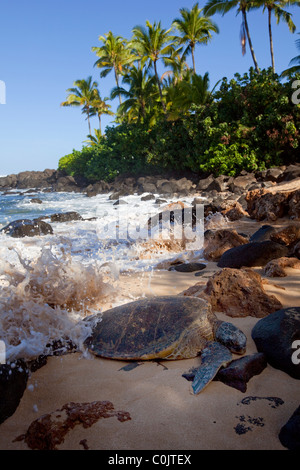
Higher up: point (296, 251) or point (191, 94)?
point (191, 94)

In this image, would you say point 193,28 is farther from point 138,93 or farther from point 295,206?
point 295,206

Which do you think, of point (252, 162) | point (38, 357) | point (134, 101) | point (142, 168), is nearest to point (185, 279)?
point (38, 357)

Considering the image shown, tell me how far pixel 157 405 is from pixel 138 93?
2578cm

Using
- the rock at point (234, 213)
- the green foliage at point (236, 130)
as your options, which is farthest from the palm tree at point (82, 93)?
the rock at point (234, 213)

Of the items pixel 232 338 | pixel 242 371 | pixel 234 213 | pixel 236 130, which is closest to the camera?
pixel 242 371

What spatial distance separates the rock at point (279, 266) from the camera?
11.9 feet

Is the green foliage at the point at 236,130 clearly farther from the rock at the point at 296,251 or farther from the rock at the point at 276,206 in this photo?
the rock at the point at 296,251

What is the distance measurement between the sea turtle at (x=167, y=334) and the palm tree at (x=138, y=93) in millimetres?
24242

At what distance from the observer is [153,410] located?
177cm

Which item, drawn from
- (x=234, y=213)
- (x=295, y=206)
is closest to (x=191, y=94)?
(x=234, y=213)

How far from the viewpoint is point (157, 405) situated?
181 centimetres

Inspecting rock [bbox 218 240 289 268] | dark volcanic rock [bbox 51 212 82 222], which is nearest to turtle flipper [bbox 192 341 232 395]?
rock [bbox 218 240 289 268]

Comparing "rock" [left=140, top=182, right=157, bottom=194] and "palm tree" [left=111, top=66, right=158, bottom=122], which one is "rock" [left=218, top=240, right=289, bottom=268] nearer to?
"rock" [left=140, top=182, right=157, bottom=194]

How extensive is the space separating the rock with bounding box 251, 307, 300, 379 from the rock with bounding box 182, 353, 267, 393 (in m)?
0.08
